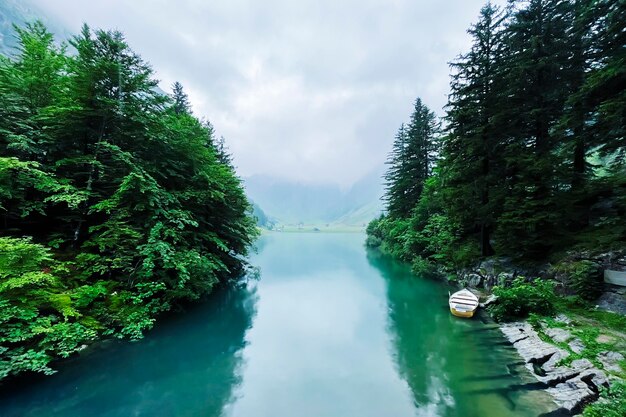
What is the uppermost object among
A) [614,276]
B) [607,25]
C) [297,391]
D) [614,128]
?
[607,25]

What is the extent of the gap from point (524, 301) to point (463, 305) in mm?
2168

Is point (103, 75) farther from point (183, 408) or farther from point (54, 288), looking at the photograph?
point (183, 408)

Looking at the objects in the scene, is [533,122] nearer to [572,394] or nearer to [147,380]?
[572,394]

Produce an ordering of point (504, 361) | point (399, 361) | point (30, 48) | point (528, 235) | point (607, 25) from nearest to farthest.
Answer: point (504, 361)
point (399, 361)
point (30, 48)
point (607, 25)
point (528, 235)

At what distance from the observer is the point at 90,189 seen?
28.5 ft

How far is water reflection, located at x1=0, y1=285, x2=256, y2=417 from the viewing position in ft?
18.8

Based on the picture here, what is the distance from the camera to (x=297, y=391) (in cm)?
683

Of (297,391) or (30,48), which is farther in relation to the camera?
(30,48)

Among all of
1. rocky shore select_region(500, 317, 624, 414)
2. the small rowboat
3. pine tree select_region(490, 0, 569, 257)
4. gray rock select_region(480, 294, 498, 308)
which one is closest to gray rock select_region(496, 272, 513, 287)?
gray rock select_region(480, 294, 498, 308)

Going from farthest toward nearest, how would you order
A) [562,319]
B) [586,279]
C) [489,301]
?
[489,301]
[586,279]
[562,319]

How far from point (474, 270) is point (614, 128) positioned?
861 cm

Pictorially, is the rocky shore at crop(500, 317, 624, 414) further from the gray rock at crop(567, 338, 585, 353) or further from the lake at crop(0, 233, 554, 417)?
the lake at crop(0, 233, 554, 417)

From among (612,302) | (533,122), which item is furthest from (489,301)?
(533,122)

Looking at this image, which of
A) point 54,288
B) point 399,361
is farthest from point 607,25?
point 54,288
